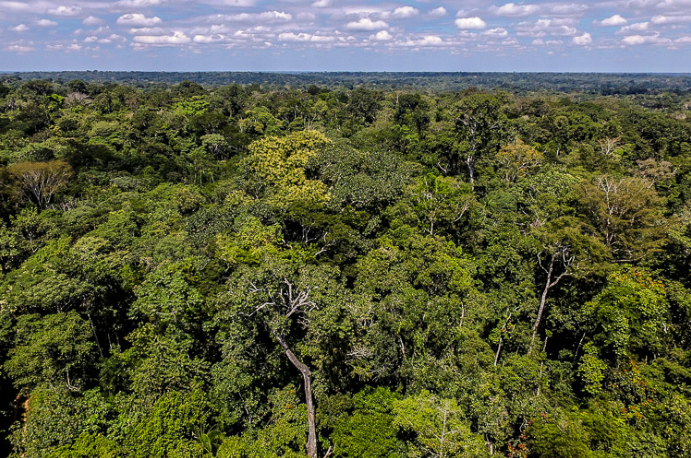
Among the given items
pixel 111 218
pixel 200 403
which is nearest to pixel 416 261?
pixel 200 403

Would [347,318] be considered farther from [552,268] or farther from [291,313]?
[552,268]

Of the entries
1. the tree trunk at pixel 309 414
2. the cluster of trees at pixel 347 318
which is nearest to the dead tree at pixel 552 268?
the cluster of trees at pixel 347 318

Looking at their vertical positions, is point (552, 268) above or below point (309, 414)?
above

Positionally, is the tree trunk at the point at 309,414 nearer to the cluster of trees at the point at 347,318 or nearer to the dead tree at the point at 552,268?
the cluster of trees at the point at 347,318

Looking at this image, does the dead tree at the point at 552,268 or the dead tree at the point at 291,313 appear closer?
the dead tree at the point at 291,313

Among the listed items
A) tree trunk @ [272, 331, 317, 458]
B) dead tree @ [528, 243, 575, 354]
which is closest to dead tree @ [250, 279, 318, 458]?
tree trunk @ [272, 331, 317, 458]

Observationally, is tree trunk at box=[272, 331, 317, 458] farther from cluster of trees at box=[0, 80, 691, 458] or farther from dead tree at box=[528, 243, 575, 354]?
dead tree at box=[528, 243, 575, 354]

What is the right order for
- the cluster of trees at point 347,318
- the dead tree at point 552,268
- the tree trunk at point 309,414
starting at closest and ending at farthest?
the cluster of trees at point 347,318
the tree trunk at point 309,414
the dead tree at point 552,268

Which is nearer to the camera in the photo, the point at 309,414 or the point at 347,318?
the point at 309,414

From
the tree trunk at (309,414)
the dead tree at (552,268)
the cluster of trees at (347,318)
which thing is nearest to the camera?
the cluster of trees at (347,318)

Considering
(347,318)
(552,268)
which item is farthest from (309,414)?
(552,268)
